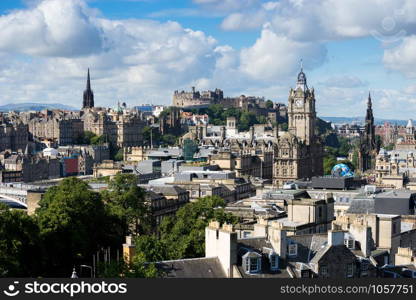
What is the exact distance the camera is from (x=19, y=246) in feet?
158

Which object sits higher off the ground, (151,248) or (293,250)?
(293,250)

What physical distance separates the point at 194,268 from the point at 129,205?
3437cm

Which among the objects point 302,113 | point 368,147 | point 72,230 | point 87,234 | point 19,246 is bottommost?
point 87,234

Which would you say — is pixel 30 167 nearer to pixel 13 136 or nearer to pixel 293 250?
pixel 13 136

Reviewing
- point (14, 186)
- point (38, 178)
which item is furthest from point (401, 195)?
point (38, 178)

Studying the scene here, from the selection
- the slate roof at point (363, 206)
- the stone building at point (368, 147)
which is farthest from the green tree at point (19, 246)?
the stone building at point (368, 147)

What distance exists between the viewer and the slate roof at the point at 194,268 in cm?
3806

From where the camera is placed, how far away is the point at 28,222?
5156 centimetres

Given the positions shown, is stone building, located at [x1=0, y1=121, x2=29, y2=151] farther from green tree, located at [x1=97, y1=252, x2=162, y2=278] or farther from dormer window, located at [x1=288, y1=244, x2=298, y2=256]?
dormer window, located at [x1=288, y1=244, x2=298, y2=256]

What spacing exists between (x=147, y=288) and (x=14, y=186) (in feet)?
277

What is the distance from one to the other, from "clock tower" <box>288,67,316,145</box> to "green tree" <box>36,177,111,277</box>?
287ft

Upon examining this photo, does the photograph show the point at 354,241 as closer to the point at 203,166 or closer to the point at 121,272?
the point at 121,272

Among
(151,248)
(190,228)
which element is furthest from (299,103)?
(151,248)

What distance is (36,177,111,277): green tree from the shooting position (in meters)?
53.1
